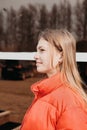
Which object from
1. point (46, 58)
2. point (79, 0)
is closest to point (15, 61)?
point (79, 0)

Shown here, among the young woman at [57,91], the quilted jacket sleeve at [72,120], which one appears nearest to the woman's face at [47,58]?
the young woman at [57,91]

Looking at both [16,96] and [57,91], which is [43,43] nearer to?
[57,91]

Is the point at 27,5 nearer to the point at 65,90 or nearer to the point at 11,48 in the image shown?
the point at 11,48

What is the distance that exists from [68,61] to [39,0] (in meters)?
A: 1.44

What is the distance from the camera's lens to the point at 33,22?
7.72 feet

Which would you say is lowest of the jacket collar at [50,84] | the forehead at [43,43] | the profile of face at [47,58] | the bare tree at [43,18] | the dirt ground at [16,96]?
the dirt ground at [16,96]

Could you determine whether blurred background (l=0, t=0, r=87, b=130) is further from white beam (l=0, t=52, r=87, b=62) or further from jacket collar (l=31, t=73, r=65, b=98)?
jacket collar (l=31, t=73, r=65, b=98)

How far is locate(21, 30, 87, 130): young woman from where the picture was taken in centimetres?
91

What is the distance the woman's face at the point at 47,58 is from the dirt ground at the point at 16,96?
4.43ft

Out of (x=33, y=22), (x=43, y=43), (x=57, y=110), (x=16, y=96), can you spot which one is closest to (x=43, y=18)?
(x=33, y=22)

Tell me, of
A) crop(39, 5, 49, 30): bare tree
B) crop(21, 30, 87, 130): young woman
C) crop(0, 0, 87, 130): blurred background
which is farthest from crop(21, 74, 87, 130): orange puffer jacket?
crop(39, 5, 49, 30): bare tree

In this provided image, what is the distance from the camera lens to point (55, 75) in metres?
0.99

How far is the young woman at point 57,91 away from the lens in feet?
2.97

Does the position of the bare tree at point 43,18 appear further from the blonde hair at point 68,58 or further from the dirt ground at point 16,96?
the blonde hair at point 68,58
